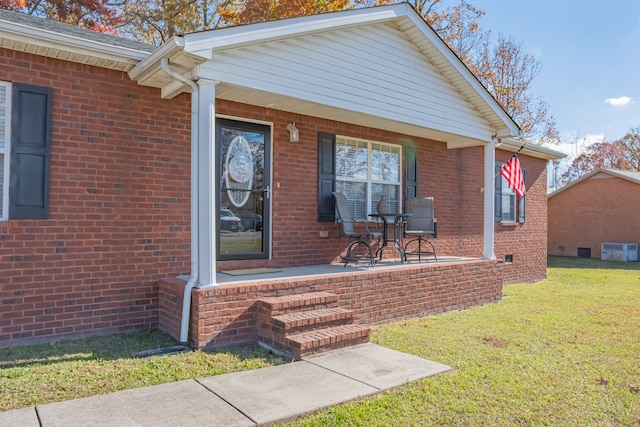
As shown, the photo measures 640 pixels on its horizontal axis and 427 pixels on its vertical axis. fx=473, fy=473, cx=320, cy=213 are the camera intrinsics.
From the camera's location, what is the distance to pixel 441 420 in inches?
124

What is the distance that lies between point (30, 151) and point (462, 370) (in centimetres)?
463

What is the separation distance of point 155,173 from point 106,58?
1.32 meters

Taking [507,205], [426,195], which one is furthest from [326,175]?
[507,205]

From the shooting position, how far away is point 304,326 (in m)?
4.77

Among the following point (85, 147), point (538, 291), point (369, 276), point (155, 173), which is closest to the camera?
point (85, 147)

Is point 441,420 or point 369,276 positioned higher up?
point 369,276

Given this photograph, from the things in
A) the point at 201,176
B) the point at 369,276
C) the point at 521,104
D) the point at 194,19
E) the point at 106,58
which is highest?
the point at 194,19

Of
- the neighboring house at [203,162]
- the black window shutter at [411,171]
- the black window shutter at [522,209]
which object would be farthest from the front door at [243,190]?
the black window shutter at [522,209]

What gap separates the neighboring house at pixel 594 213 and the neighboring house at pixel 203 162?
13620 mm

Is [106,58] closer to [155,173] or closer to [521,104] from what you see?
[155,173]

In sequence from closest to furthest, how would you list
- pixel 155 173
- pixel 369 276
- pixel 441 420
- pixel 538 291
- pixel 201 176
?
pixel 441 420 < pixel 201 176 < pixel 155 173 < pixel 369 276 < pixel 538 291

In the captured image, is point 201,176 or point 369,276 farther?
point 369,276

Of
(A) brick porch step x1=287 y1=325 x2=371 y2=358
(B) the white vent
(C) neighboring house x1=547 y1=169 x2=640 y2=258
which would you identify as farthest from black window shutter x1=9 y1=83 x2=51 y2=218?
(C) neighboring house x1=547 y1=169 x2=640 y2=258

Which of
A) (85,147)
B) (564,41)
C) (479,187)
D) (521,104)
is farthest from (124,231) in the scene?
(521,104)
